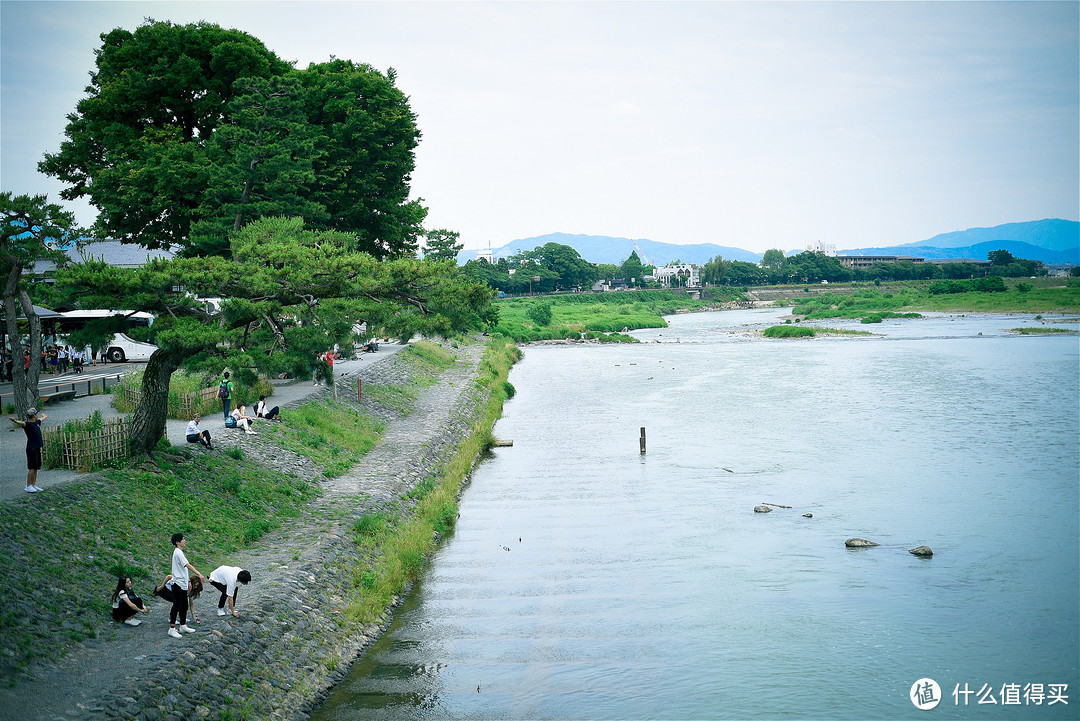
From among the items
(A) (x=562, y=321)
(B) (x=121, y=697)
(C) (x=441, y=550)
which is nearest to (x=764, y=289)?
(A) (x=562, y=321)

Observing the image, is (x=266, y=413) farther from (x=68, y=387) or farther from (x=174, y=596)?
(x=174, y=596)

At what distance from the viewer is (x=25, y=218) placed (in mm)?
16109

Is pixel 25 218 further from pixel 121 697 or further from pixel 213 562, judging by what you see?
pixel 121 697

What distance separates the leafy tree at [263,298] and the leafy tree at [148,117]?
31.1 feet

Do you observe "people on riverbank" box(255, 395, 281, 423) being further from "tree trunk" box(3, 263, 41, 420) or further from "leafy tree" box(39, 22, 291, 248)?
"leafy tree" box(39, 22, 291, 248)

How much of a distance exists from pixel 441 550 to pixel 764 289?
15533cm

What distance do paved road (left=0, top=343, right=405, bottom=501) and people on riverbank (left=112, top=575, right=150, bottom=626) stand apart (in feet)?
11.3

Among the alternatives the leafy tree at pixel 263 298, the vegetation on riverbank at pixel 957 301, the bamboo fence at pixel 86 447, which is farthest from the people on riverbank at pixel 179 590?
the vegetation on riverbank at pixel 957 301

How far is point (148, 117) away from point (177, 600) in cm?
2295

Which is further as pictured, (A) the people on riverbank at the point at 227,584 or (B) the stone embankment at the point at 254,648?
(A) the people on riverbank at the point at 227,584

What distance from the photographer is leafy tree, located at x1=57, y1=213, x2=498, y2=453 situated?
47.9 feet

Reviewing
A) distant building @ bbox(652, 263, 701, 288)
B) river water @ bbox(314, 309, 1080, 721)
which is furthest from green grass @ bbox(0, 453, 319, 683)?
distant building @ bbox(652, 263, 701, 288)

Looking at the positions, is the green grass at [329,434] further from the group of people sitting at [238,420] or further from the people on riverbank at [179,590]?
the people on riverbank at [179,590]

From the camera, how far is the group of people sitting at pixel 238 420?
714 inches
